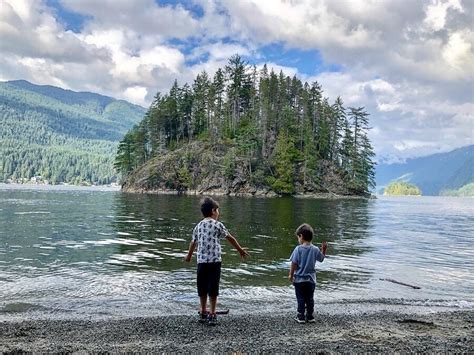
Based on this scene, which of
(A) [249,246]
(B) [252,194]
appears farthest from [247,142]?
(A) [249,246]

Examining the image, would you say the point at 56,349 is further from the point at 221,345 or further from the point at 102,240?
the point at 102,240

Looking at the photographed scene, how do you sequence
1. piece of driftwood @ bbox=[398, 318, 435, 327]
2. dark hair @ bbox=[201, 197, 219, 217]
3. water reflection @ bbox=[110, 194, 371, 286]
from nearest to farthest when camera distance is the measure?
dark hair @ bbox=[201, 197, 219, 217], piece of driftwood @ bbox=[398, 318, 435, 327], water reflection @ bbox=[110, 194, 371, 286]

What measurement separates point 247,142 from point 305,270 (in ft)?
360

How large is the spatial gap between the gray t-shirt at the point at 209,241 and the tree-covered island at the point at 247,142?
336 ft

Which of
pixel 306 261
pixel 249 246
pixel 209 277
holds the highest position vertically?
pixel 306 261

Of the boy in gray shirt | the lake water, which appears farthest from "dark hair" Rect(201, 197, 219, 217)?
the lake water

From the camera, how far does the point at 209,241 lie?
1103 cm

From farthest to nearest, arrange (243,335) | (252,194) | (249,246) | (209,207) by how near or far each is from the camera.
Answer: (252,194) < (249,246) < (209,207) < (243,335)

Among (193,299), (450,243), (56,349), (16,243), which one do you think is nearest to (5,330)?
(56,349)

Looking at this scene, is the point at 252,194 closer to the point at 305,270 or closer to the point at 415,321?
the point at 415,321

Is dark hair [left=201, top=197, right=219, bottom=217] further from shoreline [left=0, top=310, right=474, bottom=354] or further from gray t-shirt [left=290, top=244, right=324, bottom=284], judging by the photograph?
shoreline [left=0, top=310, right=474, bottom=354]

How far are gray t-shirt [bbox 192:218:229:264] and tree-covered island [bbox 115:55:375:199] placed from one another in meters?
102

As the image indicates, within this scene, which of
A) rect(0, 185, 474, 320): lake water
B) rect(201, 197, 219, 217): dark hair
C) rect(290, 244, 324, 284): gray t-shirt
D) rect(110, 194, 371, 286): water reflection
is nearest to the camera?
rect(201, 197, 219, 217): dark hair

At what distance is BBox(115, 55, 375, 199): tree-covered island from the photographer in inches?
4626
